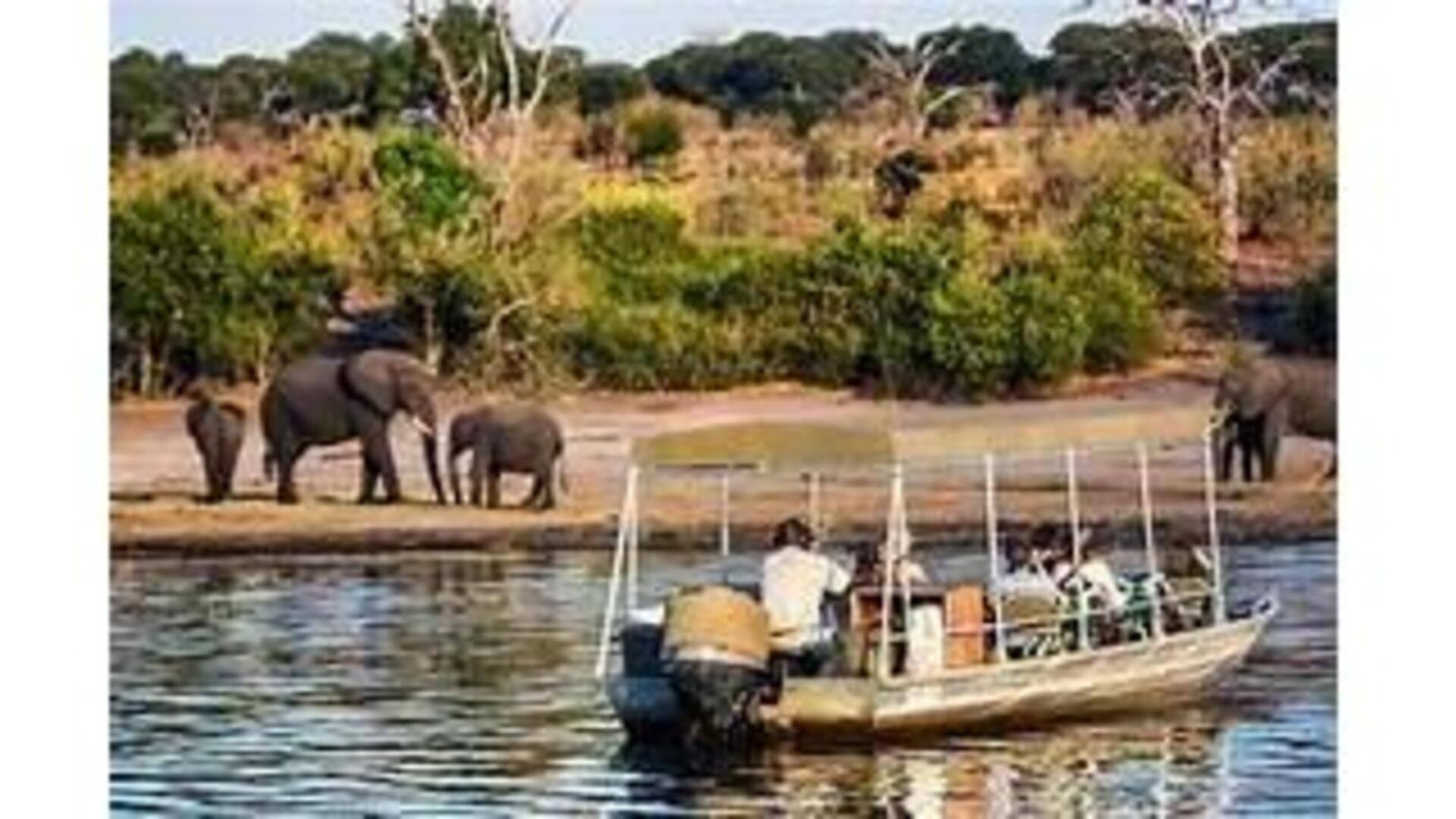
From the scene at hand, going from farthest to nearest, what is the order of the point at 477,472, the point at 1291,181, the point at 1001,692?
the point at 477,472, the point at 1001,692, the point at 1291,181

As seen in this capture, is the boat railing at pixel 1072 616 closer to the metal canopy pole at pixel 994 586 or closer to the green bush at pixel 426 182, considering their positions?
the metal canopy pole at pixel 994 586

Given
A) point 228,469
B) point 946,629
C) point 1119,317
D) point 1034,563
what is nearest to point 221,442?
point 228,469

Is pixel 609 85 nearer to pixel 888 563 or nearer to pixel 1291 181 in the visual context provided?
pixel 888 563

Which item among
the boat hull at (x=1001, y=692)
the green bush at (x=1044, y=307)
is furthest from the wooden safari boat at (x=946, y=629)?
the green bush at (x=1044, y=307)

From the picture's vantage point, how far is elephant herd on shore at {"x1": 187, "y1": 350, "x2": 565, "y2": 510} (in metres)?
6.12

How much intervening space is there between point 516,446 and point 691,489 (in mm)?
257

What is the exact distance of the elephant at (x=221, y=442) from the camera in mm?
6172

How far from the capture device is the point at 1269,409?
603 centimetres

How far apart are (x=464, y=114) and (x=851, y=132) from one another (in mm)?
551

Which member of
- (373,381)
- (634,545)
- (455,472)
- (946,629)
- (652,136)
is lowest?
(946,629)

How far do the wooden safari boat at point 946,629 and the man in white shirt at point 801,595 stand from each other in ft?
0.09

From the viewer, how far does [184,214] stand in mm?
6137

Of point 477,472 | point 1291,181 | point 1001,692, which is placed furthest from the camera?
point 477,472
